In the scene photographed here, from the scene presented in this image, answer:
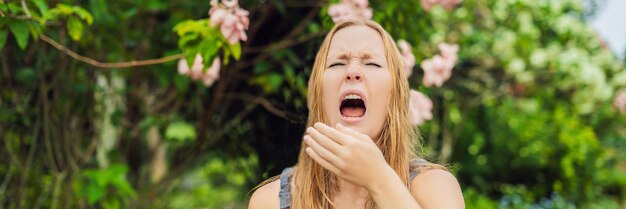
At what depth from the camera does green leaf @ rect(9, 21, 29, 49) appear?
2686mm

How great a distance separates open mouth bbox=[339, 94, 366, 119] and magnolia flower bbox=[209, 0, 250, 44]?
0.88 meters

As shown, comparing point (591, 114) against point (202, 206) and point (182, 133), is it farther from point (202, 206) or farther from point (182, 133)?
point (182, 133)

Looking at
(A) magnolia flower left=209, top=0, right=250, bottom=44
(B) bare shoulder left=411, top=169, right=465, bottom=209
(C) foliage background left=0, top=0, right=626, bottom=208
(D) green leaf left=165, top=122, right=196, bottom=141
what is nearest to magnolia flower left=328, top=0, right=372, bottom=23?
(C) foliage background left=0, top=0, right=626, bottom=208

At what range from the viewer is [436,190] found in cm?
191

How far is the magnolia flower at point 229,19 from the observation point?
274 centimetres

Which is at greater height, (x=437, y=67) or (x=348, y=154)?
(x=437, y=67)

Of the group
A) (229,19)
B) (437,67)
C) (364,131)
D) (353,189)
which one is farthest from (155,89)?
(364,131)

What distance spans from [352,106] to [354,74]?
0.07m

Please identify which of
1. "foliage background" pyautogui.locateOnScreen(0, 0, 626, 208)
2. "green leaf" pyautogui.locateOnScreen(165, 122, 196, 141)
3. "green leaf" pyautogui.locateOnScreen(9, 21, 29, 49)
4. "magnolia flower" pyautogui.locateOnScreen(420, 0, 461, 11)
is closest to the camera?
"green leaf" pyautogui.locateOnScreen(9, 21, 29, 49)

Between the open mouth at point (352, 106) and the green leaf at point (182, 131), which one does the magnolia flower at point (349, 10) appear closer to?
the open mouth at point (352, 106)

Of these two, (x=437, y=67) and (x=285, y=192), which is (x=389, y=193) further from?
(x=437, y=67)

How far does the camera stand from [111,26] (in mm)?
3781

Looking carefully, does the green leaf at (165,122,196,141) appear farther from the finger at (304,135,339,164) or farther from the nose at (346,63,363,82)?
the finger at (304,135,339,164)

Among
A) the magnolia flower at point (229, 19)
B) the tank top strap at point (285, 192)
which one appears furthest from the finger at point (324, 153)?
the magnolia flower at point (229, 19)
